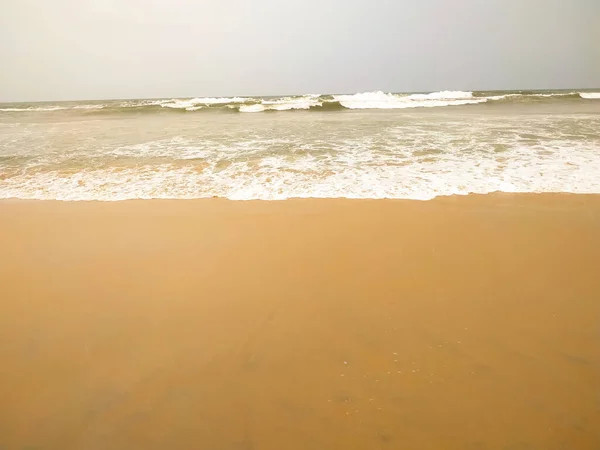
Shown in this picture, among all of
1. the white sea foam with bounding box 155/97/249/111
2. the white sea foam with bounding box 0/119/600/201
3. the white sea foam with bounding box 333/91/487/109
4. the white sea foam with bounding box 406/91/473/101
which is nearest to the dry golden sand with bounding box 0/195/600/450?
the white sea foam with bounding box 0/119/600/201

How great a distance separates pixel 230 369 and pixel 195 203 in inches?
120

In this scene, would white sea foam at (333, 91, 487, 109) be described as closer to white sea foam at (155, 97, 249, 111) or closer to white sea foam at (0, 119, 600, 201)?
white sea foam at (155, 97, 249, 111)

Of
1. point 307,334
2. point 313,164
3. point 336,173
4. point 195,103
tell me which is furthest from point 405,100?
point 307,334

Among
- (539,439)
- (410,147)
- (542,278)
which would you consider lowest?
(539,439)

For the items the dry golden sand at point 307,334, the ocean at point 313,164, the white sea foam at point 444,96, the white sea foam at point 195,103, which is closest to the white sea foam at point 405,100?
the white sea foam at point 444,96

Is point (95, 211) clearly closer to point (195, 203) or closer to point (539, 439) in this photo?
point (195, 203)

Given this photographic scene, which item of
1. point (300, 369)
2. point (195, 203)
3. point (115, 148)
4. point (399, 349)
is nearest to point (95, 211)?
point (195, 203)

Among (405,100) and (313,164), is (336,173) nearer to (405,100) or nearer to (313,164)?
(313,164)

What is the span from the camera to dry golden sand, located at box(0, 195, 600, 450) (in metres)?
1.59

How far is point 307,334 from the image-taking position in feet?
7.13

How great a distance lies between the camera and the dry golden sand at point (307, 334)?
1.59 meters

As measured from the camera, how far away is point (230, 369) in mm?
1927

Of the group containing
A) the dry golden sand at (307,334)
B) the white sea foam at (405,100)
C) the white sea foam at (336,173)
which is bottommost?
the dry golden sand at (307,334)

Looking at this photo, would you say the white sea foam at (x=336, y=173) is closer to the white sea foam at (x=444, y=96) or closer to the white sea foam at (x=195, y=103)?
the white sea foam at (x=195, y=103)
